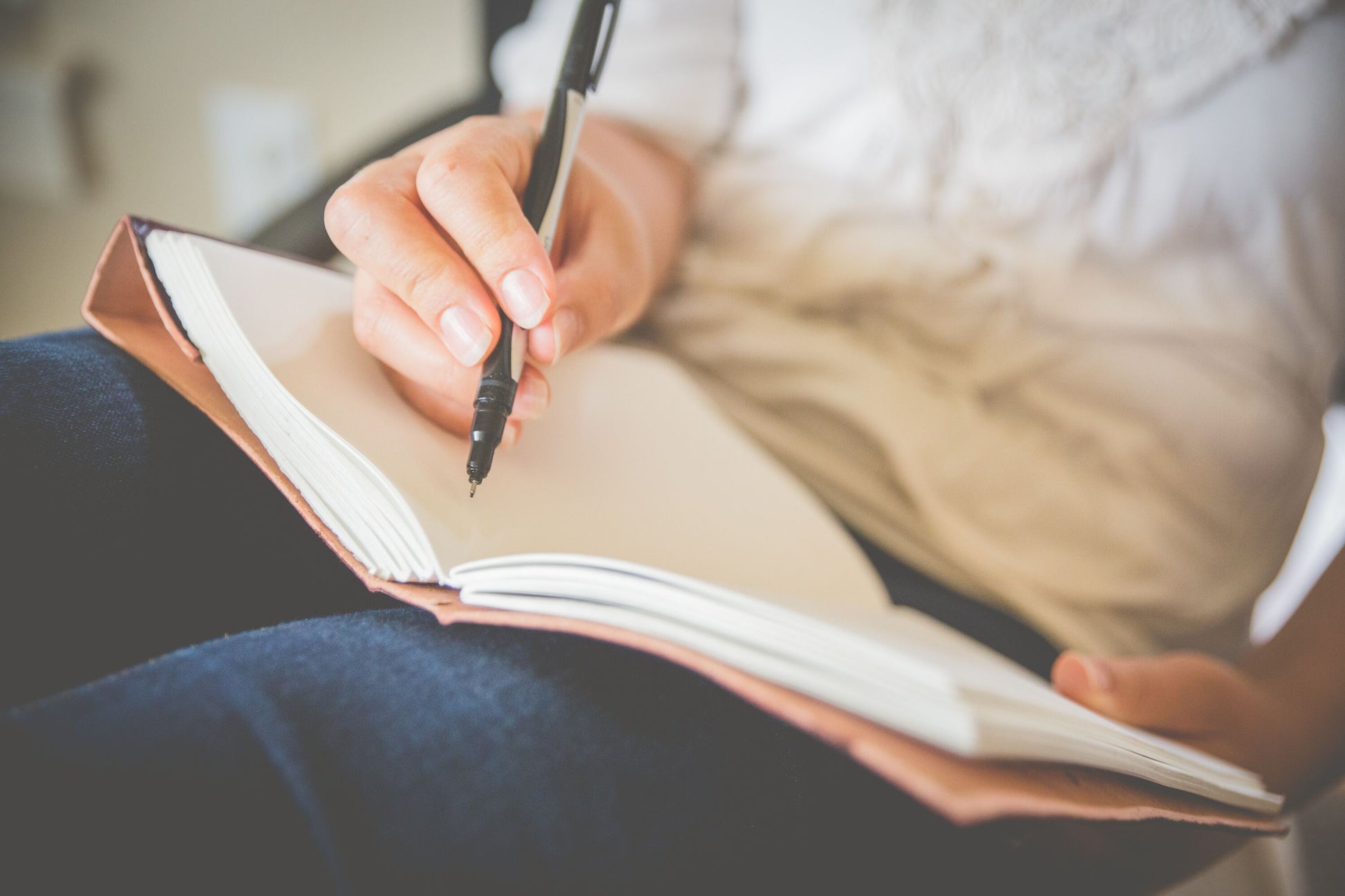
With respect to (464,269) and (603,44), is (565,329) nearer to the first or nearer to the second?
(464,269)

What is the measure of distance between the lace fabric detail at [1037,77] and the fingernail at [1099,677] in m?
0.32

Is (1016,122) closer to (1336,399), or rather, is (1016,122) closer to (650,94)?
(650,94)

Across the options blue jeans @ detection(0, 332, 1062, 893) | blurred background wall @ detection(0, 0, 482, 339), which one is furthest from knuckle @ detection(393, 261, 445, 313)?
blurred background wall @ detection(0, 0, 482, 339)

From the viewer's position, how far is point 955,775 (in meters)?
0.17

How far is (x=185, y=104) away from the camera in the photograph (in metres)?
1.04

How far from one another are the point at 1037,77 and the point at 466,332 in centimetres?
45

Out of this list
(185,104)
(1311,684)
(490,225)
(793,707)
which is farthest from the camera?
(185,104)

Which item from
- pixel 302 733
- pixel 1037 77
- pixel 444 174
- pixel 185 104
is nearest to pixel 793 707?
pixel 302 733

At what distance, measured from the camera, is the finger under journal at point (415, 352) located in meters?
0.31

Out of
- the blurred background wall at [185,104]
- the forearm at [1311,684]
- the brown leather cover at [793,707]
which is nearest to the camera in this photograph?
the brown leather cover at [793,707]

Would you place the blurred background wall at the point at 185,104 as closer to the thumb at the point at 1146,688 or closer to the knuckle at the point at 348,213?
the knuckle at the point at 348,213

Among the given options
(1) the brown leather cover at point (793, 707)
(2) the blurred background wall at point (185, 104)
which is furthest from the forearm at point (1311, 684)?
(2) the blurred background wall at point (185, 104)

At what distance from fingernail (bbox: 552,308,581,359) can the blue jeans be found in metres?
0.13

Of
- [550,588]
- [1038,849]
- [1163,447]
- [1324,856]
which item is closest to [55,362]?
[550,588]
